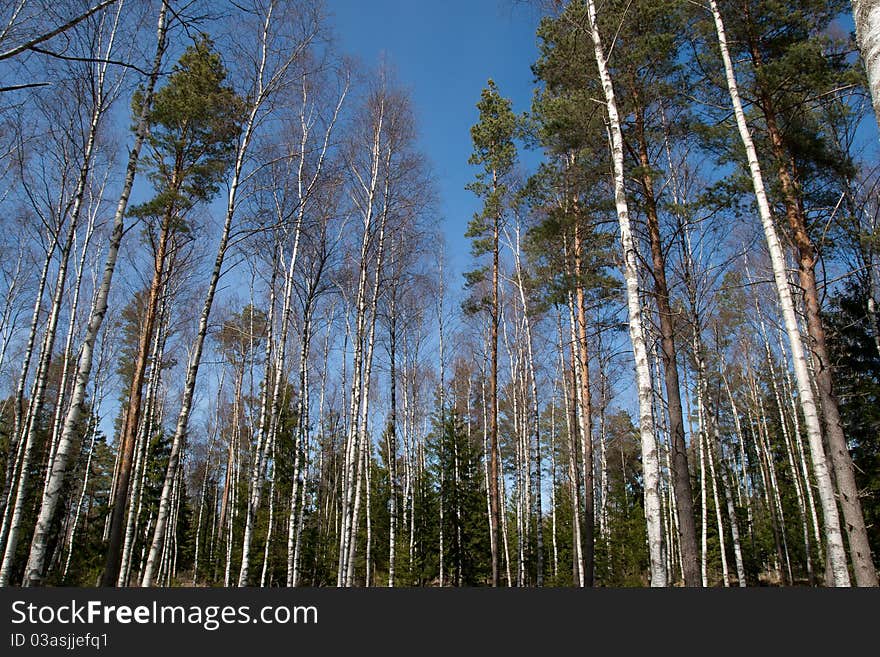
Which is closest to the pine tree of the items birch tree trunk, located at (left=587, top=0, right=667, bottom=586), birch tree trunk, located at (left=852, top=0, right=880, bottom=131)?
birch tree trunk, located at (left=587, top=0, right=667, bottom=586)

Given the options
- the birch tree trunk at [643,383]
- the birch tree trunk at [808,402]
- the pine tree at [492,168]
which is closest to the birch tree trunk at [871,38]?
the birch tree trunk at [643,383]

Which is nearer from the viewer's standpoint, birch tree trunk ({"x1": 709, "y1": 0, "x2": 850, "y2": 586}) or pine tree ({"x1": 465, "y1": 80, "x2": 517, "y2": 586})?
birch tree trunk ({"x1": 709, "y1": 0, "x2": 850, "y2": 586})

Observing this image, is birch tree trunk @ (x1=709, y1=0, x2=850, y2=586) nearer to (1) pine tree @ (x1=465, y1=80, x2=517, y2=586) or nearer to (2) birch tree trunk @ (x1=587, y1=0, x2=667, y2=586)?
(2) birch tree trunk @ (x1=587, y1=0, x2=667, y2=586)

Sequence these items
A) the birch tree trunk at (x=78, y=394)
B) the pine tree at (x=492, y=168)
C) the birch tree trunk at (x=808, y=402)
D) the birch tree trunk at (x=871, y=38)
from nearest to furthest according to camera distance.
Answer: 1. the birch tree trunk at (x=871, y=38)
2. the birch tree trunk at (x=78, y=394)
3. the birch tree trunk at (x=808, y=402)
4. the pine tree at (x=492, y=168)

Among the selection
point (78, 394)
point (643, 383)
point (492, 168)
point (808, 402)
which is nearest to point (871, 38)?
point (643, 383)

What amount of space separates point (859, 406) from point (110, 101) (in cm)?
1920

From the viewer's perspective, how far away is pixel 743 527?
59.5ft

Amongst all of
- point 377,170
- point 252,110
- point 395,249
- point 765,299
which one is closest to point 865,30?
point 252,110

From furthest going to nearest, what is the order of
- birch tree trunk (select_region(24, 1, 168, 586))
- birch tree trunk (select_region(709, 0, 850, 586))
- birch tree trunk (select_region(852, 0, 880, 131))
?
birch tree trunk (select_region(709, 0, 850, 586)) < birch tree trunk (select_region(24, 1, 168, 586)) < birch tree trunk (select_region(852, 0, 880, 131))

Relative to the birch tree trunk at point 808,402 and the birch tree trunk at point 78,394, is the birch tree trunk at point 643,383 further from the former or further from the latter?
the birch tree trunk at point 78,394

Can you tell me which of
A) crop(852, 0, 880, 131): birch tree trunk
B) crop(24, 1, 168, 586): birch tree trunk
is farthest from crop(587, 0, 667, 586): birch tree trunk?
crop(24, 1, 168, 586): birch tree trunk

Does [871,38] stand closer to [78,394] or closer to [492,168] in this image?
[78,394]

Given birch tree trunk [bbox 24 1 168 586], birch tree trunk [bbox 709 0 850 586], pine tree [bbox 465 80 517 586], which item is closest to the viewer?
birch tree trunk [bbox 24 1 168 586]

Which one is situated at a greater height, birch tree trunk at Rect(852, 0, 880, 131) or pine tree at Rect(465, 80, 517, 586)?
pine tree at Rect(465, 80, 517, 586)
